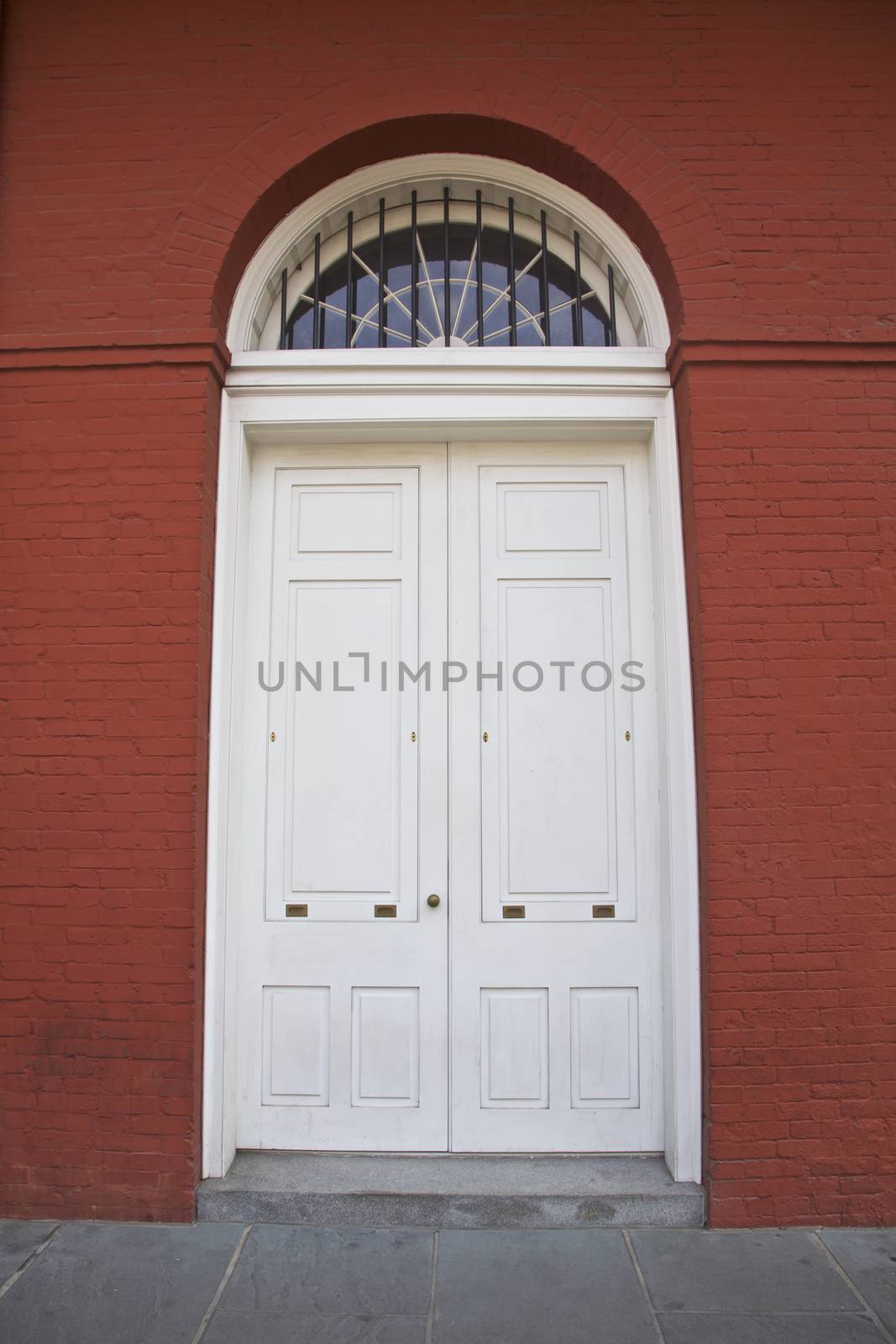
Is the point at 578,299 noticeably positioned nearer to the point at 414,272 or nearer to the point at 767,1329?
the point at 414,272

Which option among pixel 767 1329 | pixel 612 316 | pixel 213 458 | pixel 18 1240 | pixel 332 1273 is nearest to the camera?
pixel 767 1329

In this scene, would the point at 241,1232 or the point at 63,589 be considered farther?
the point at 63,589

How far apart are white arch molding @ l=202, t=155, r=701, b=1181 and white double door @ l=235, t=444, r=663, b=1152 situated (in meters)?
0.10

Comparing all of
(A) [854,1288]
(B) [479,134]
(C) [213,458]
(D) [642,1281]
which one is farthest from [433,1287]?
(B) [479,134]

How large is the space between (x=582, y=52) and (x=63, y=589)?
323cm

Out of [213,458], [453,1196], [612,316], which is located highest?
[612,316]

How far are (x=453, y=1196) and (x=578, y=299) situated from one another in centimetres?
388

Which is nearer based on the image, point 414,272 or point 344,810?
point 344,810

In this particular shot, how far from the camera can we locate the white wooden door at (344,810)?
11.7 feet

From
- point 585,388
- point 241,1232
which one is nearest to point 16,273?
point 585,388

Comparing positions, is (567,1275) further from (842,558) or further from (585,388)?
(585,388)

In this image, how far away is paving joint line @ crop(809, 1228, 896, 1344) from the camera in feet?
8.51

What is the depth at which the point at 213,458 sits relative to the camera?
3.58 meters

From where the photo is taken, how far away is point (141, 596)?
3.40m
